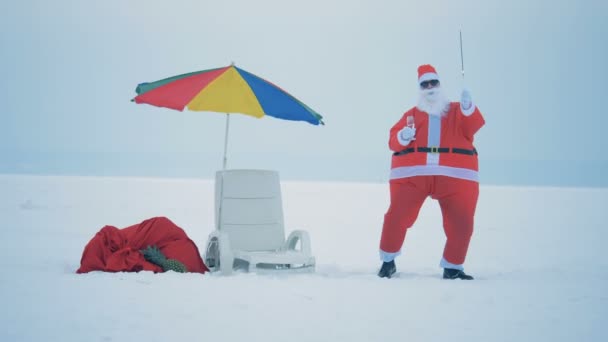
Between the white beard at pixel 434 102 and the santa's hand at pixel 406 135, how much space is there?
26 centimetres

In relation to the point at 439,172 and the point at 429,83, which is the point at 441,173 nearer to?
the point at 439,172

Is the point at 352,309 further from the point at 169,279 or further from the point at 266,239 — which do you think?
the point at 266,239

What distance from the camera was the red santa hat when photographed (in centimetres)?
563

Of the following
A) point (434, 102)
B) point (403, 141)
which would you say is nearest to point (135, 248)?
point (403, 141)

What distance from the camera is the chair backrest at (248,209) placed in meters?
5.77

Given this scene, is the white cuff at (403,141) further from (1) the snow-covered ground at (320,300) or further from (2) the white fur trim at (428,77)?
(1) the snow-covered ground at (320,300)

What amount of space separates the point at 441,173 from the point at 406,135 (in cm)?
44

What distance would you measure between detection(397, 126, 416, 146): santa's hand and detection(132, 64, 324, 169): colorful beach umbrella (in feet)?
3.07

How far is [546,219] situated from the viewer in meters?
12.6

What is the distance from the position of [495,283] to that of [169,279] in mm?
2568

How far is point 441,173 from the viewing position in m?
5.32

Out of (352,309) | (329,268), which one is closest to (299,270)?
(329,268)

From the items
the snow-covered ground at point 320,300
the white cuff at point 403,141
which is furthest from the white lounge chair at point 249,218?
the white cuff at point 403,141

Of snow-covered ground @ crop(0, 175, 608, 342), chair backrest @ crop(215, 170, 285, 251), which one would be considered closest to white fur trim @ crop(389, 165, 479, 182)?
snow-covered ground @ crop(0, 175, 608, 342)
